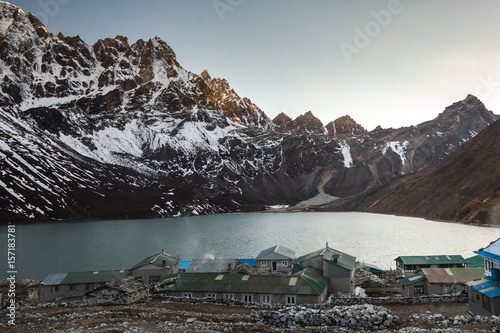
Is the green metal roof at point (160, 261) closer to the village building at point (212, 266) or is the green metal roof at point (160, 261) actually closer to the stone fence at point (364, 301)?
the village building at point (212, 266)

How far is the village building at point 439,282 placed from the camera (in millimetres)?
39688

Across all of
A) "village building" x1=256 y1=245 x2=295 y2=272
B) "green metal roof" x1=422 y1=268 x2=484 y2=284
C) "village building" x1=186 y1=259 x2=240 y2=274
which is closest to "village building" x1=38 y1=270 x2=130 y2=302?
"village building" x1=186 y1=259 x2=240 y2=274

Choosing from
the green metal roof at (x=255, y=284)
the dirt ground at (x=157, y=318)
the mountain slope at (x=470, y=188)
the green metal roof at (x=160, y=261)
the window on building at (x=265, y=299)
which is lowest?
the window on building at (x=265, y=299)

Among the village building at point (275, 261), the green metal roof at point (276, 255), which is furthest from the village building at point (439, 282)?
the green metal roof at point (276, 255)

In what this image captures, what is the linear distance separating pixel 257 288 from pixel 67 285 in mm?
26024

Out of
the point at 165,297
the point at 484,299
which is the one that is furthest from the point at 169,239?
the point at 484,299

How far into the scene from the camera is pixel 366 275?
57531 millimetres

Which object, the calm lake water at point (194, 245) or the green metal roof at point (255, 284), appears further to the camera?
the calm lake water at point (194, 245)

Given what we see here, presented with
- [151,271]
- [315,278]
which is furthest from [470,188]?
[151,271]

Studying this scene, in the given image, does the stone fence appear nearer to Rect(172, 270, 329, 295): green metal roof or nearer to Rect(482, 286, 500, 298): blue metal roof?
Rect(172, 270, 329, 295): green metal roof

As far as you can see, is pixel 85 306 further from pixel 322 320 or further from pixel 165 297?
pixel 322 320

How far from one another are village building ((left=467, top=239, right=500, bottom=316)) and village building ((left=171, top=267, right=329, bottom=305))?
14408 mm

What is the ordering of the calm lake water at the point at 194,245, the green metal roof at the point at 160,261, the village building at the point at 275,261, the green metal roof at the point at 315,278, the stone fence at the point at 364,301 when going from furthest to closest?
the calm lake water at the point at 194,245, the village building at the point at 275,261, the green metal roof at the point at 160,261, the green metal roof at the point at 315,278, the stone fence at the point at 364,301

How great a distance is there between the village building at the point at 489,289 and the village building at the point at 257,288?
14.4 meters
